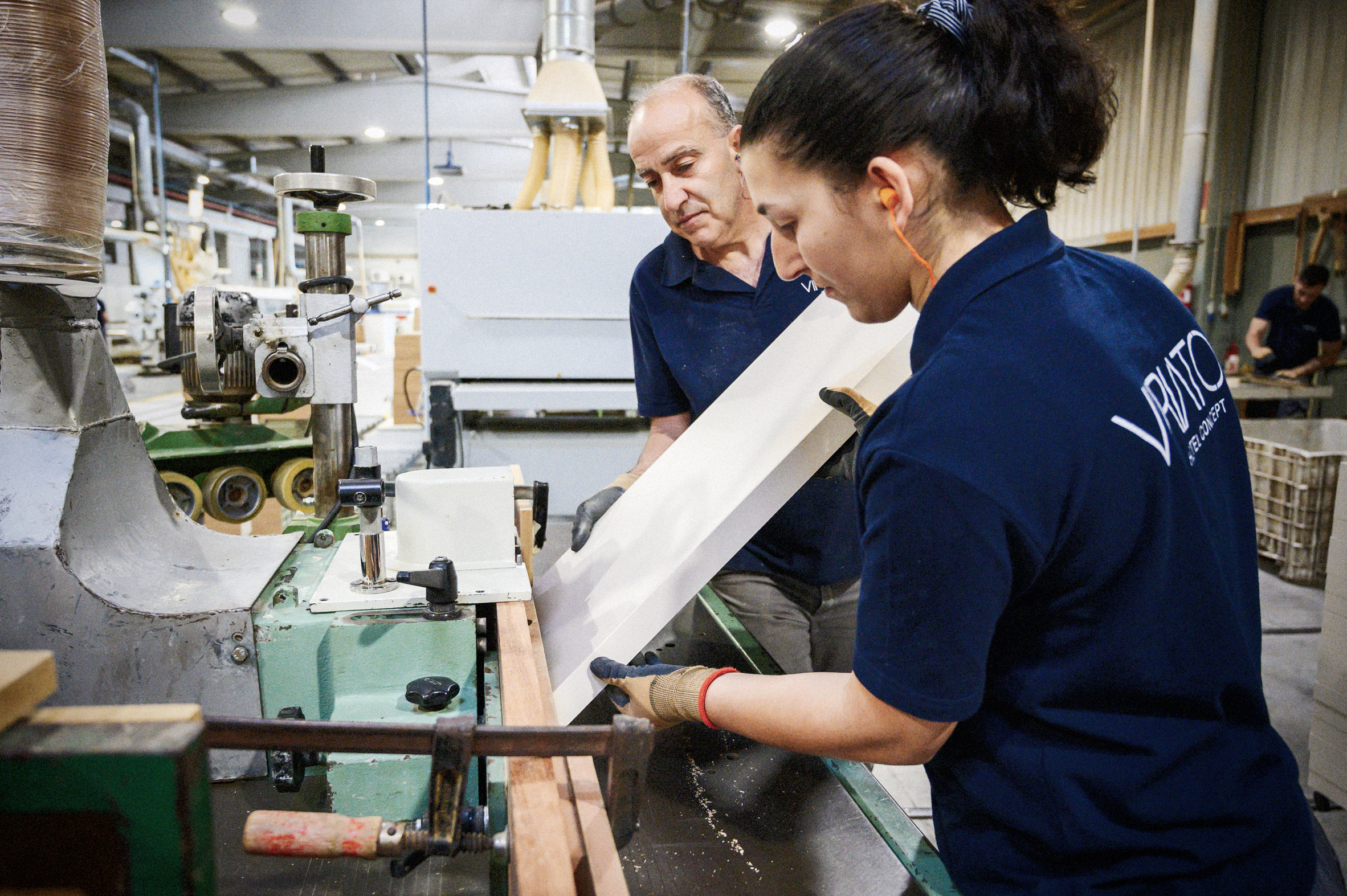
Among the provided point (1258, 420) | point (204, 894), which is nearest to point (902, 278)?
point (204, 894)

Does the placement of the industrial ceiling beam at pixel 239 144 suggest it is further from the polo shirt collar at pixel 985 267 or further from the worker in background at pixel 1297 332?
the polo shirt collar at pixel 985 267

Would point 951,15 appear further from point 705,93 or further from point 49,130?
point 49,130

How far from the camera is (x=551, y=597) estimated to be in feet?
3.97

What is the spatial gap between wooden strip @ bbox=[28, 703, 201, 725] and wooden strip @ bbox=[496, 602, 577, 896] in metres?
0.26

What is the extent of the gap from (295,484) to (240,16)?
3420mm

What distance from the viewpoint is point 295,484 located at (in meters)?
2.38

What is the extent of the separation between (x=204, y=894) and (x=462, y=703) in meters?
0.44

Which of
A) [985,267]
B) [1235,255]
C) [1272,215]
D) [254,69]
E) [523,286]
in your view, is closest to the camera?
[985,267]

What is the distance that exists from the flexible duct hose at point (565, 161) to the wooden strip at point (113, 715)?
248cm

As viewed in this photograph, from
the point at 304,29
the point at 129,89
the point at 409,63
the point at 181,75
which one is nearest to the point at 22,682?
the point at 304,29

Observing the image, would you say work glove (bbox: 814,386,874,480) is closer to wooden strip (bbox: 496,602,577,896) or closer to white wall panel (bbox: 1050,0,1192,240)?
wooden strip (bbox: 496,602,577,896)

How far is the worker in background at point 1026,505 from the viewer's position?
564 millimetres

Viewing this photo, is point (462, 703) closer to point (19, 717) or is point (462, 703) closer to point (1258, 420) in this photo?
point (19, 717)

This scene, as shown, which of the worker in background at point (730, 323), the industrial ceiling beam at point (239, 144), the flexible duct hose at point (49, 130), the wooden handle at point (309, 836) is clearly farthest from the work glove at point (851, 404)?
the industrial ceiling beam at point (239, 144)
